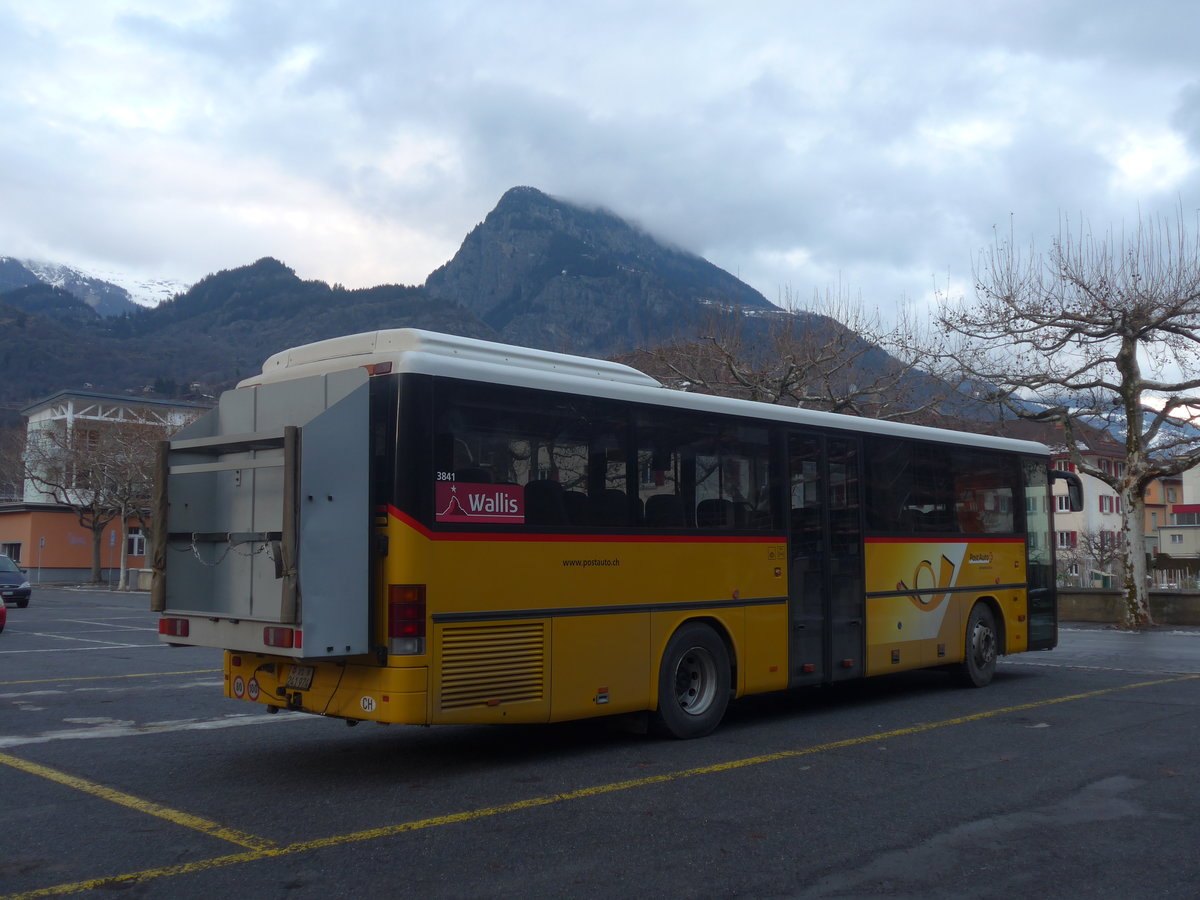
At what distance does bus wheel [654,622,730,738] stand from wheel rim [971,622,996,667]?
4.61m

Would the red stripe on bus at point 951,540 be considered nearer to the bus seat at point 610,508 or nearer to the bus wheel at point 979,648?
the bus wheel at point 979,648

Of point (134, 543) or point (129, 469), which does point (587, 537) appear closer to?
point (129, 469)

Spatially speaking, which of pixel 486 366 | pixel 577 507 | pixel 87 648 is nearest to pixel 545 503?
pixel 577 507

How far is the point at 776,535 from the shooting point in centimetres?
1029

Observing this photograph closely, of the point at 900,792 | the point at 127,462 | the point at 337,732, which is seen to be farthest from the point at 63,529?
the point at 900,792

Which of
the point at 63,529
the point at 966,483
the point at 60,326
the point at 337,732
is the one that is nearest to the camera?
the point at 337,732

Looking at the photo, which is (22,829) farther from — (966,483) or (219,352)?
(219,352)

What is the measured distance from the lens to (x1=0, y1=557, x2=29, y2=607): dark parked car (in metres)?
33.0

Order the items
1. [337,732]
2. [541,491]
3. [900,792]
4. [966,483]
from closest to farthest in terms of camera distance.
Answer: [900,792], [541,491], [337,732], [966,483]

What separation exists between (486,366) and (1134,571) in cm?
2111

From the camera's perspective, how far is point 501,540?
7.90 meters

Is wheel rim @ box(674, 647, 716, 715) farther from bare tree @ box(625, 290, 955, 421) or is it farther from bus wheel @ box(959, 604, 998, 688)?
bare tree @ box(625, 290, 955, 421)

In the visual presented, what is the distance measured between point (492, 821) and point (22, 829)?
262 cm

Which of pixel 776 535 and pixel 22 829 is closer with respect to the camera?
pixel 22 829
